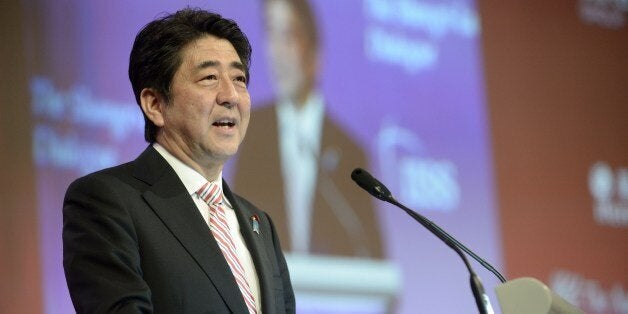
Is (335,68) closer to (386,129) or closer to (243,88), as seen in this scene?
(386,129)

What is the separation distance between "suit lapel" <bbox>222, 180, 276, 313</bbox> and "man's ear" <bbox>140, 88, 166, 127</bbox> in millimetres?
258

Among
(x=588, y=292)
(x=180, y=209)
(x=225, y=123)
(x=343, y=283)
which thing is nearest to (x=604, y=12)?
(x=588, y=292)

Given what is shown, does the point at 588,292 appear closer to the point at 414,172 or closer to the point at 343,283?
the point at 414,172

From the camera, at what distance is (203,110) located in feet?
8.17

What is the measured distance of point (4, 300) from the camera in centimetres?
328

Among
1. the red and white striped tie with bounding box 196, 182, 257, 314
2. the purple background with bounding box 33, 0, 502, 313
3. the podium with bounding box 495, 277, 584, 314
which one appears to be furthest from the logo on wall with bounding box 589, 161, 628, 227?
the podium with bounding box 495, 277, 584, 314

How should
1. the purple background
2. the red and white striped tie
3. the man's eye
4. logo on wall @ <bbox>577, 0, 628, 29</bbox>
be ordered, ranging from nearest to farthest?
the red and white striped tie, the man's eye, the purple background, logo on wall @ <bbox>577, 0, 628, 29</bbox>

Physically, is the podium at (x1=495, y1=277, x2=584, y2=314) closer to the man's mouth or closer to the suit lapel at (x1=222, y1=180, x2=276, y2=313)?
the suit lapel at (x1=222, y1=180, x2=276, y2=313)

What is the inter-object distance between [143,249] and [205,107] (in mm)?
428

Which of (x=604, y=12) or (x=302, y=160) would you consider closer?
(x=302, y=160)

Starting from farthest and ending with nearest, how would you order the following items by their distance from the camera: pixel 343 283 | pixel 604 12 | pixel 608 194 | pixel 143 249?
pixel 604 12 → pixel 608 194 → pixel 343 283 → pixel 143 249

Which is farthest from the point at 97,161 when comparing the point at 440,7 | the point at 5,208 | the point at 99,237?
the point at 440,7

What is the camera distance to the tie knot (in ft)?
8.21

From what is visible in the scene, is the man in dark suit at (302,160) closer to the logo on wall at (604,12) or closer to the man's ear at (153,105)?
the man's ear at (153,105)
